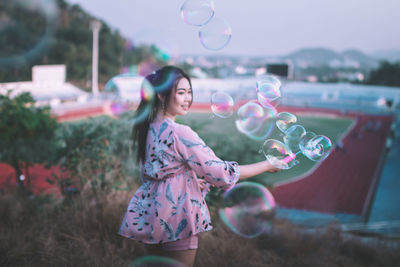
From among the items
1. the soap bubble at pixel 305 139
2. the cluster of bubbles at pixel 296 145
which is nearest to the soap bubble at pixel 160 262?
the cluster of bubbles at pixel 296 145

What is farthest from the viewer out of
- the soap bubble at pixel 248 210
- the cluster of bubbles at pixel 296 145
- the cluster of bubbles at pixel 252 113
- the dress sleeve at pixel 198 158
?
the soap bubble at pixel 248 210

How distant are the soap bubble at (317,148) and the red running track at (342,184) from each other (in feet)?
25.1

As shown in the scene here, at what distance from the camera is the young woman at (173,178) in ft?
5.47

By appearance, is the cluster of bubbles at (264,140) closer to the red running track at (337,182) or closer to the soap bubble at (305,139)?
the soap bubble at (305,139)

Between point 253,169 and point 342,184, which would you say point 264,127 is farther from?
point 342,184

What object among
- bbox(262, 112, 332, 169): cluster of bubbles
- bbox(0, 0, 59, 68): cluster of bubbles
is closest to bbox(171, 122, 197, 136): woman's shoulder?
bbox(262, 112, 332, 169): cluster of bubbles

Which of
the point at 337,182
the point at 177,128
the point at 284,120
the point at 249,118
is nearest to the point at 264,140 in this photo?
the point at 249,118

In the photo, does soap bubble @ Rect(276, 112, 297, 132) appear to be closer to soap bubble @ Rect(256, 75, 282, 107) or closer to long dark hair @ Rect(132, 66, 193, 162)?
soap bubble @ Rect(256, 75, 282, 107)

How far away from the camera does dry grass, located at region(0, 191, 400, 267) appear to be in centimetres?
303

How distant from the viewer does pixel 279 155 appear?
7.38ft

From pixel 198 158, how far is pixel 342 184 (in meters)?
12.3

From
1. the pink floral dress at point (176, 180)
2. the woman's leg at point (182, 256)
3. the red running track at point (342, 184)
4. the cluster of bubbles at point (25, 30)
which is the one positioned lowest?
the red running track at point (342, 184)

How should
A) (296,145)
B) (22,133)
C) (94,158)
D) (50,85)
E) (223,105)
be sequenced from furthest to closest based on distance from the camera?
(50,85) < (22,133) < (94,158) < (223,105) < (296,145)

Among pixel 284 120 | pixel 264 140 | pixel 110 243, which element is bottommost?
pixel 110 243
